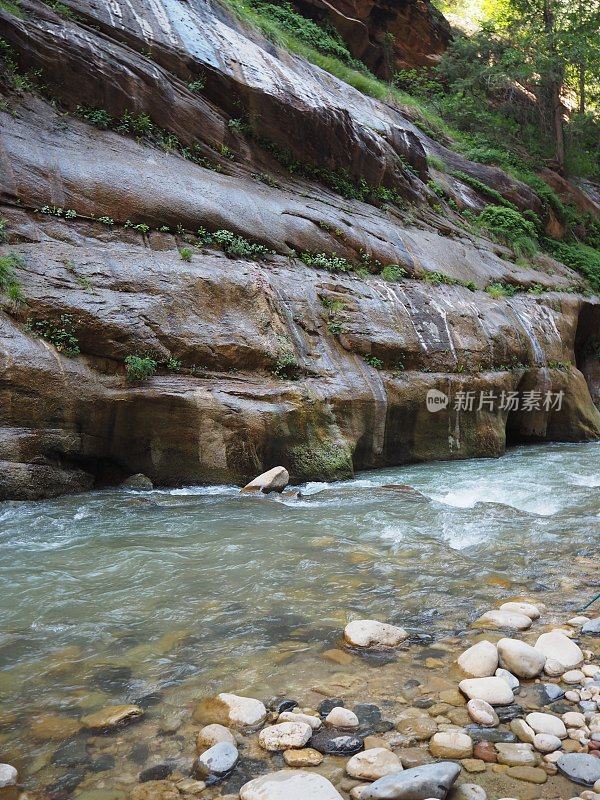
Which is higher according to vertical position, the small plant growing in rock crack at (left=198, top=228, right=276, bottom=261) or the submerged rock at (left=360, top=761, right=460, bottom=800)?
the small plant growing in rock crack at (left=198, top=228, right=276, bottom=261)

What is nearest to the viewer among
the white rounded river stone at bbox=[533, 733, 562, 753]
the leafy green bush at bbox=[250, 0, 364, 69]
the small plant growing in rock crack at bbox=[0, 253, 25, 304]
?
the white rounded river stone at bbox=[533, 733, 562, 753]

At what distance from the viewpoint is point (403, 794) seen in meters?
2.13

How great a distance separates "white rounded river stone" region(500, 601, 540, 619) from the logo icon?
23.8ft

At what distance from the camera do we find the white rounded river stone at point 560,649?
3.21 metres

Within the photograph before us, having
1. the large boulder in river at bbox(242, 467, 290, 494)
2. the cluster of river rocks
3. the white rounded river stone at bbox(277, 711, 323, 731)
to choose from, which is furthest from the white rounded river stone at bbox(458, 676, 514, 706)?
the large boulder in river at bbox(242, 467, 290, 494)

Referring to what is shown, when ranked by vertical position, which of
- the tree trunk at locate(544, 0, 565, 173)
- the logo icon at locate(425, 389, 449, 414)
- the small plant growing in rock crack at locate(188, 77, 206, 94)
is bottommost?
the logo icon at locate(425, 389, 449, 414)

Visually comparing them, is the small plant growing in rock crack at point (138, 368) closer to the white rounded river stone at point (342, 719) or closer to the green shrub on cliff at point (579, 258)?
the white rounded river stone at point (342, 719)

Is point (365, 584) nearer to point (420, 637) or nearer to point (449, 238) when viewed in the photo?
point (420, 637)

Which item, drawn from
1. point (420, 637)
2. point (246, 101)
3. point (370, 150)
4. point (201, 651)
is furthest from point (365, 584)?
point (370, 150)

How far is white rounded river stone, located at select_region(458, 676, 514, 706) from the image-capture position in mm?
2861

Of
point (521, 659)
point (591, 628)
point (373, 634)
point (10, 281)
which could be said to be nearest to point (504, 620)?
point (591, 628)

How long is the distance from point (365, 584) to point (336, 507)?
8.84 feet

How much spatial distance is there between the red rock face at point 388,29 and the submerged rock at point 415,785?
2718cm

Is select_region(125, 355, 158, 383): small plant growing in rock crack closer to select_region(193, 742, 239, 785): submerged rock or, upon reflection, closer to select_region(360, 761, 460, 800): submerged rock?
select_region(193, 742, 239, 785): submerged rock
